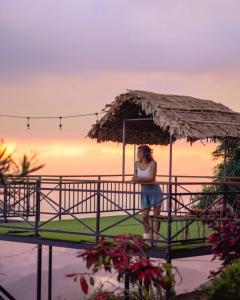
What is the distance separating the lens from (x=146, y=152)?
41.7 ft

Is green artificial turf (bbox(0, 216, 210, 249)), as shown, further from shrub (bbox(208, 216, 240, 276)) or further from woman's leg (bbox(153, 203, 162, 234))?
shrub (bbox(208, 216, 240, 276))

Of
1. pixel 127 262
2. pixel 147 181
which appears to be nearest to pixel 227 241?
pixel 127 262

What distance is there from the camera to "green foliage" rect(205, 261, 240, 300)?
943 centimetres

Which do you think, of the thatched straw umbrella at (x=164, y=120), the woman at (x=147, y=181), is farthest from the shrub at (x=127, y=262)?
the woman at (x=147, y=181)

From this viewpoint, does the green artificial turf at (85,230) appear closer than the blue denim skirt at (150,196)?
No

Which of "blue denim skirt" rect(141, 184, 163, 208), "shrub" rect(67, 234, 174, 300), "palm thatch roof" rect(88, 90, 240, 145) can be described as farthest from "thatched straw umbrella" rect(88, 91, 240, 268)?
"shrub" rect(67, 234, 174, 300)

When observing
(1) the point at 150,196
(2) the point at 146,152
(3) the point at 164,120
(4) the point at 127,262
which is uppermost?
(3) the point at 164,120

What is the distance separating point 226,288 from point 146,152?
373cm

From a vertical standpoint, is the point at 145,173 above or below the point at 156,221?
above

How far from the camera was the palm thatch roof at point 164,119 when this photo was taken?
13891 millimetres

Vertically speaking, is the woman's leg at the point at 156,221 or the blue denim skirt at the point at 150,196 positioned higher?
the blue denim skirt at the point at 150,196

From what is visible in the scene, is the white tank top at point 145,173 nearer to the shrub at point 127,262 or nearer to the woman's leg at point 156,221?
the woman's leg at point 156,221

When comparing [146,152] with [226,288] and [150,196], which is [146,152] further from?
[226,288]

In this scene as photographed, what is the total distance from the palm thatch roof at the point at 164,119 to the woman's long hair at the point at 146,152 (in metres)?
0.98
